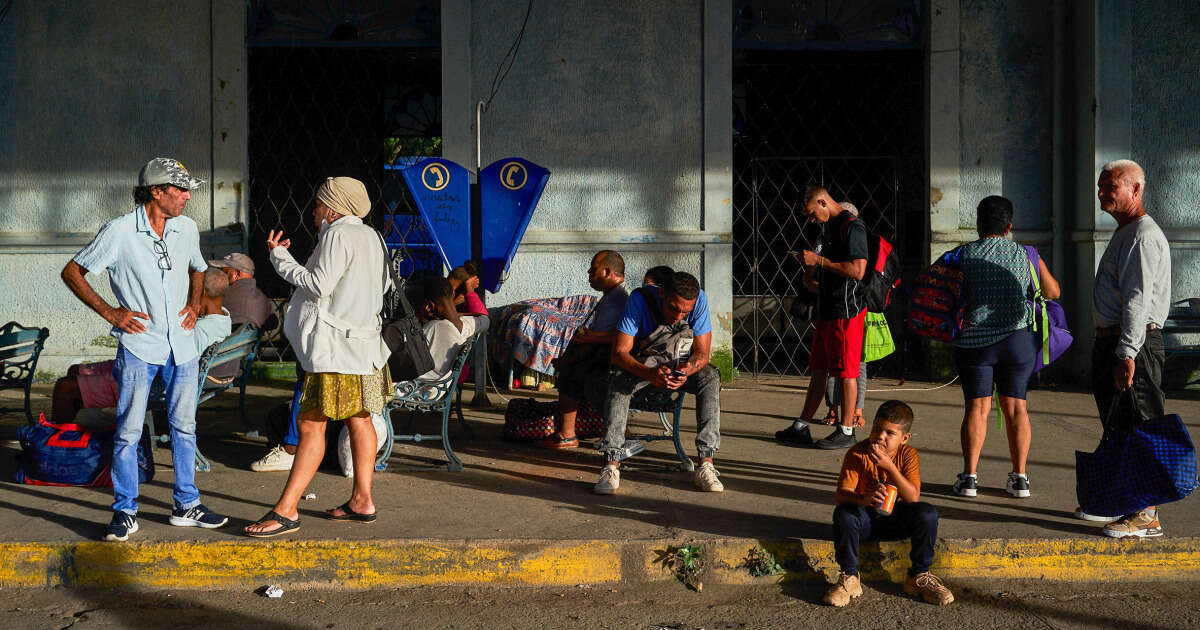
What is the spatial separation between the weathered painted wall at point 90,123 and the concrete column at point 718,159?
14.0 feet

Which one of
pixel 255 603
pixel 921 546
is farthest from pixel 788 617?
pixel 255 603

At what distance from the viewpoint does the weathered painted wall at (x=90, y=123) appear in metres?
9.25

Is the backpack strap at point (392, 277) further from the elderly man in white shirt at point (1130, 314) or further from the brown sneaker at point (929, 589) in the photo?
the elderly man in white shirt at point (1130, 314)

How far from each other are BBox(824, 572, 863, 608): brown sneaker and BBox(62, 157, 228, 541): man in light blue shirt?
2750 millimetres

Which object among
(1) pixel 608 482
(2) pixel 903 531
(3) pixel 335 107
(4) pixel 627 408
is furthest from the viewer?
(3) pixel 335 107

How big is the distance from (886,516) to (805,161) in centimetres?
740

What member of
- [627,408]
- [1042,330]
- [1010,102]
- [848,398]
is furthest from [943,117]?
[627,408]

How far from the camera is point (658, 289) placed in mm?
5809

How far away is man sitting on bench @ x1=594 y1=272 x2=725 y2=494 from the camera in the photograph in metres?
5.46

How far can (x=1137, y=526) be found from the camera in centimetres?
453

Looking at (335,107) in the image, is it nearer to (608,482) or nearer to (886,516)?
(608,482)

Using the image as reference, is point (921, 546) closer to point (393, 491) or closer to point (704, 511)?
point (704, 511)

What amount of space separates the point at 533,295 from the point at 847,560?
552 centimetres

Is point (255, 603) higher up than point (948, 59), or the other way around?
point (948, 59)
